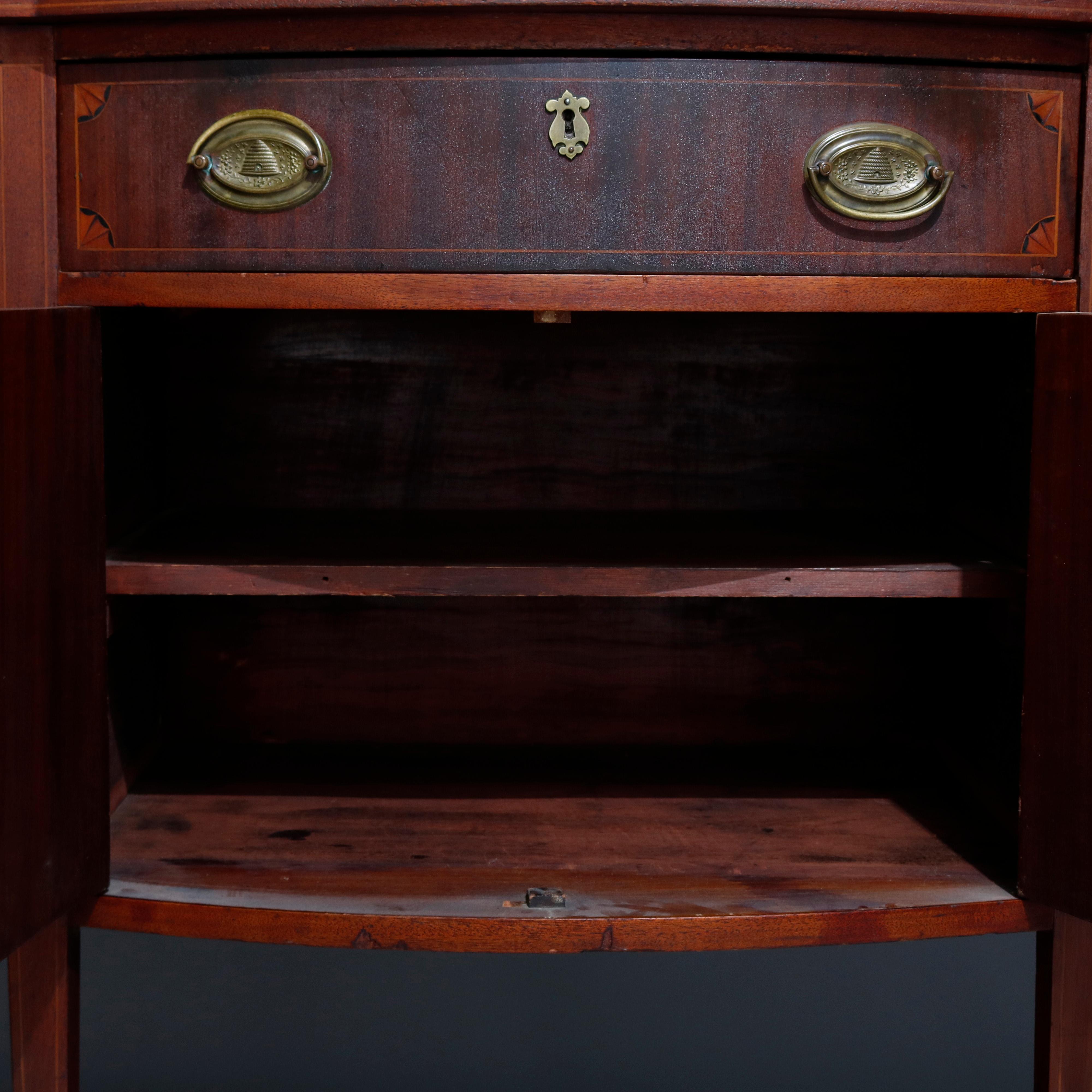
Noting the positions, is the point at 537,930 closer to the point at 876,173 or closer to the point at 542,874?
the point at 542,874

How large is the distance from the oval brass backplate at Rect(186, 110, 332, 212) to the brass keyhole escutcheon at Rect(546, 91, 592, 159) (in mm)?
162

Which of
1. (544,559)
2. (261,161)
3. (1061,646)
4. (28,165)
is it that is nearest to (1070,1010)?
(1061,646)

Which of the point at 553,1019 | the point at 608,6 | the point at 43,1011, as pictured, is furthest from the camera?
the point at 553,1019

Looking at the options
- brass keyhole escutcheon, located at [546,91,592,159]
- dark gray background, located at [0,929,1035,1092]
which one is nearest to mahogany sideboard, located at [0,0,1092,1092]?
brass keyhole escutcheon, located at [546,91,592,159]

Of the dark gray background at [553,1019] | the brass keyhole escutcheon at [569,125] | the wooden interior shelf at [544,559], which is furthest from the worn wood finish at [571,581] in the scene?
the dark gray background at [553,1019]

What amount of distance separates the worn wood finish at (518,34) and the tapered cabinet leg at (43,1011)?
67cm

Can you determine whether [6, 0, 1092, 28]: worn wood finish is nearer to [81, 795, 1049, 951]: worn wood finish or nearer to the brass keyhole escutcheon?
the brass keyhole escutcheon

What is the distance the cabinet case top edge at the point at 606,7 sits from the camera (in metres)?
0.93

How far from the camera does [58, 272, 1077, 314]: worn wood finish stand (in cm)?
96

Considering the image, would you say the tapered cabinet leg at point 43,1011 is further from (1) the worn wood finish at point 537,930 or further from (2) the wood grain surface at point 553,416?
(2) the wood grain surface at point 553,416

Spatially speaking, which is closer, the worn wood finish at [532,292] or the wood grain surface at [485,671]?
the worn wood finish at [532,292]

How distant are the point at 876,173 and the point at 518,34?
0.90 ft

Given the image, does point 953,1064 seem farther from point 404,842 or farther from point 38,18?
point 38,18

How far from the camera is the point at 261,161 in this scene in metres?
0.96
